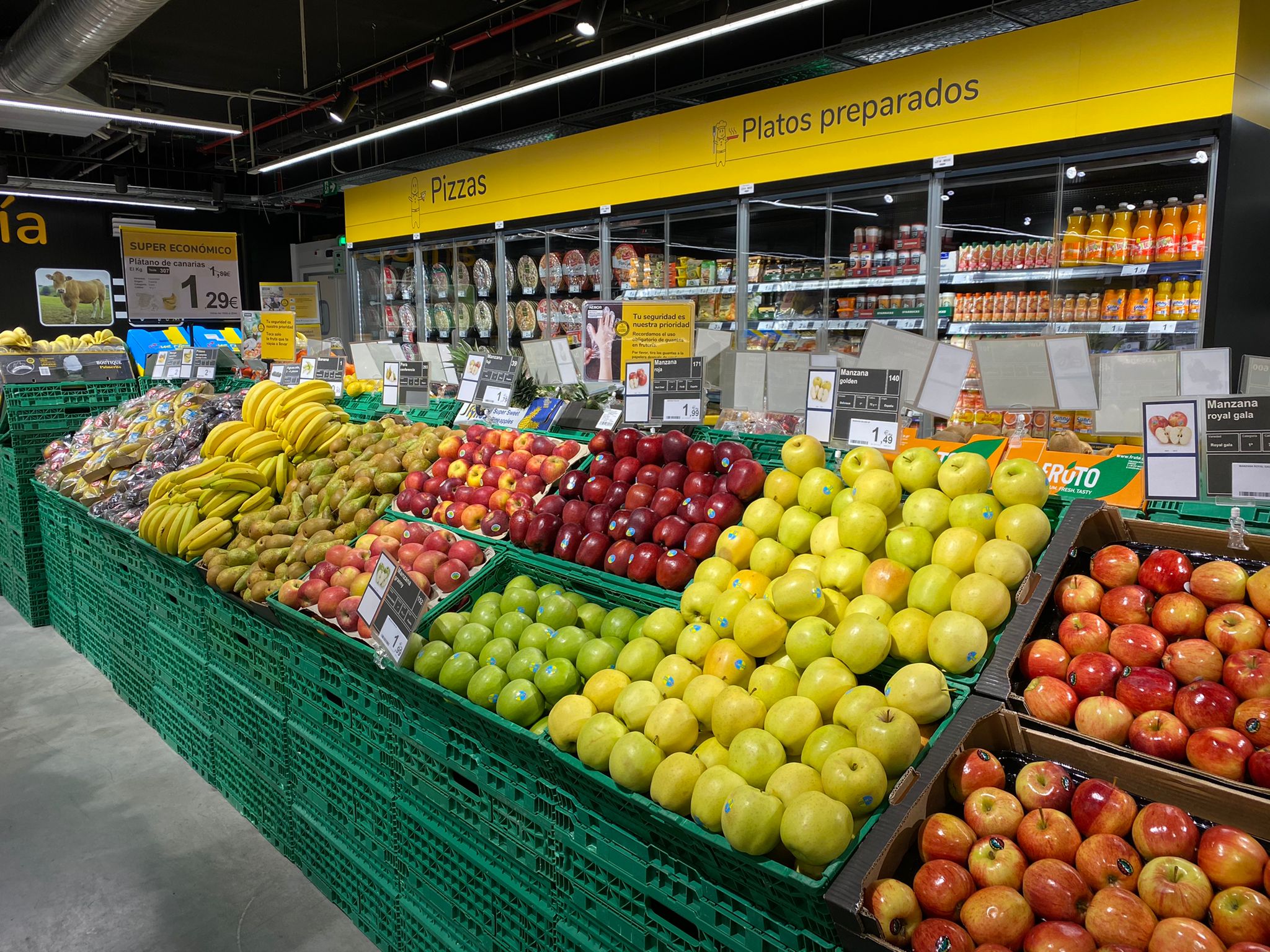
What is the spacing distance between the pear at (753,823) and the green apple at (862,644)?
14.1 inches

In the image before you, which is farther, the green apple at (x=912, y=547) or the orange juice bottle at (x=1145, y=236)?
the orange juice bottle at (x=1145, y=236)

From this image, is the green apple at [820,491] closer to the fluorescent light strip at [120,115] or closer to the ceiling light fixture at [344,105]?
the fluorescent light strip at [120,115]

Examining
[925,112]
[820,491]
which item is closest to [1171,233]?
[925,112]

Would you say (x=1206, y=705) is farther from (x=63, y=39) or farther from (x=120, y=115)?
(x=63, y=39)

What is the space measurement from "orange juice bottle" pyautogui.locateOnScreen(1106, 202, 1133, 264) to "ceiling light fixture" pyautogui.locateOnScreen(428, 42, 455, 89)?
581 centimetres

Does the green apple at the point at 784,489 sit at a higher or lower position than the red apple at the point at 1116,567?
higher

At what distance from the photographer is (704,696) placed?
5.24 ft

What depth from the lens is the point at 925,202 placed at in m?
5.48

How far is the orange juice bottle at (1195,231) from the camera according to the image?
3986 millimetres

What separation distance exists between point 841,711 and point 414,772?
3.87 feet

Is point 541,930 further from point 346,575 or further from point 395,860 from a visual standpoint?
point 346,575

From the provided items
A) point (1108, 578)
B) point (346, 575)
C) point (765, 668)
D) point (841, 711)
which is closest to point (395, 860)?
point (346, 575)

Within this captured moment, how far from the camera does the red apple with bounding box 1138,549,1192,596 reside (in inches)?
61.5

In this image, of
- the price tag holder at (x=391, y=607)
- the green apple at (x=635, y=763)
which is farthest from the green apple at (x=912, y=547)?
the price tag holder at (x=391, y=607)
